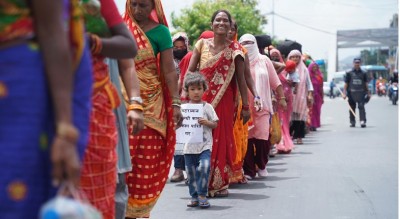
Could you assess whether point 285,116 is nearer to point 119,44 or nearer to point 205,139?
point 205,139

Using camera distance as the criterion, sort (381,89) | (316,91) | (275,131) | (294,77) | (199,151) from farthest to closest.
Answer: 1. (381,89)
2. (316,91)
3. (294,77)
4. (275,131)
5. (199,151)

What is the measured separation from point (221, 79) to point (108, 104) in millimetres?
5030

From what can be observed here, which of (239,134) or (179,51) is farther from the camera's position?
(179,51)

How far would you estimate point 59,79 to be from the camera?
2.61m

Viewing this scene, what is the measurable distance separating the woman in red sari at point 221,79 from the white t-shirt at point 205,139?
594mm

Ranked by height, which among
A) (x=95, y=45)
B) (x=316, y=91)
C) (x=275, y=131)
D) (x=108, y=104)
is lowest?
(x=275, y=131)

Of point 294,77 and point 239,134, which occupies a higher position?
point 294,77

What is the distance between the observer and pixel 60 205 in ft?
7.97

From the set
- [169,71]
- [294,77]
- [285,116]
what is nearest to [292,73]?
[294,77]

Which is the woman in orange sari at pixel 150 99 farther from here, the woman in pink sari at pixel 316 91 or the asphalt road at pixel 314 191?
the woman in pink sari at pixel 316 91

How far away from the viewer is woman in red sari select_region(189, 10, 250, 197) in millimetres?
8375

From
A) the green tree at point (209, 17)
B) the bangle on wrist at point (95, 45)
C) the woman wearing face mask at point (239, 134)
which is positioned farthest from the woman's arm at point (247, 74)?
the green tree at point (209, 17)

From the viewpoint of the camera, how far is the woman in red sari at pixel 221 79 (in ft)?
27.5

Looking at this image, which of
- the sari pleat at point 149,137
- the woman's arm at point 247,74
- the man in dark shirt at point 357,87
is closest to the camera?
the sari pleat at point 149,137
